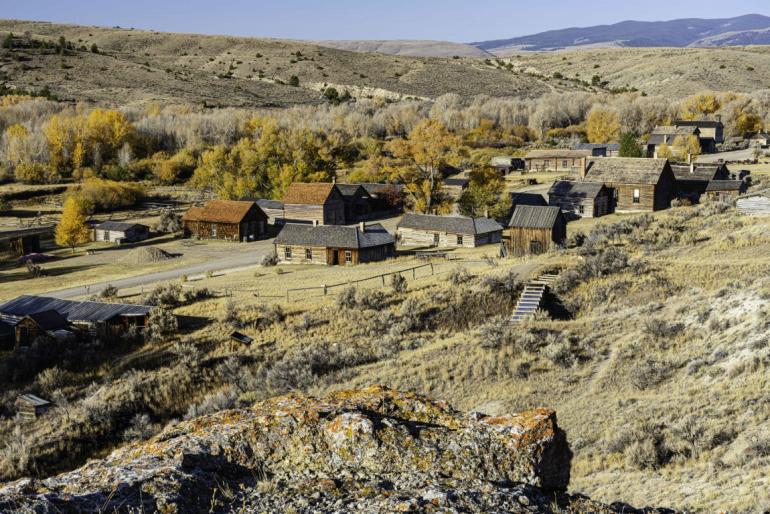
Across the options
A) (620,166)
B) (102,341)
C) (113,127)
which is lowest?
(102,341)

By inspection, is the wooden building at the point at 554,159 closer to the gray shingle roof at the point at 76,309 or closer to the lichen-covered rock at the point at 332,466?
the gray shingle roof at the point at 76,309

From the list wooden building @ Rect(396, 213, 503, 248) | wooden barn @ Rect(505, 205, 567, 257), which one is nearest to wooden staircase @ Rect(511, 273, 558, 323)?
wooden barn @ Rect(505, 205, 567, 257)

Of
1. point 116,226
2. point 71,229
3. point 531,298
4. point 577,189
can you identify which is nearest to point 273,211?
point 116,226

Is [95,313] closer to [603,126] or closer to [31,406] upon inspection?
[31,406]

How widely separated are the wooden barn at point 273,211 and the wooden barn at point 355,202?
5672mm

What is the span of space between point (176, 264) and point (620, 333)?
3463 cm

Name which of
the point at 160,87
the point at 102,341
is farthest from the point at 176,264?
the point at 160,87

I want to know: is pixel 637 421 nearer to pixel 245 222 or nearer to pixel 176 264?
pixel 176 264

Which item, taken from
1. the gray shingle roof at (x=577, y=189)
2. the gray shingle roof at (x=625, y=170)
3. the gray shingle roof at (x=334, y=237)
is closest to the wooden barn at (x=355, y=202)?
the gray shingle roof at (x=334, y=237)

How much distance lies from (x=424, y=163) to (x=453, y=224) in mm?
11896

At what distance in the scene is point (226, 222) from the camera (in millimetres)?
61781

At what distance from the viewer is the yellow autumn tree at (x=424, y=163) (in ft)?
210

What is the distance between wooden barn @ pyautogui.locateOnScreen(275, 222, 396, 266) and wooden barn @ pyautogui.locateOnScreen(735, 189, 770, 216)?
21951mm

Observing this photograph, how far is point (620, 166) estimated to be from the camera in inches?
2495
